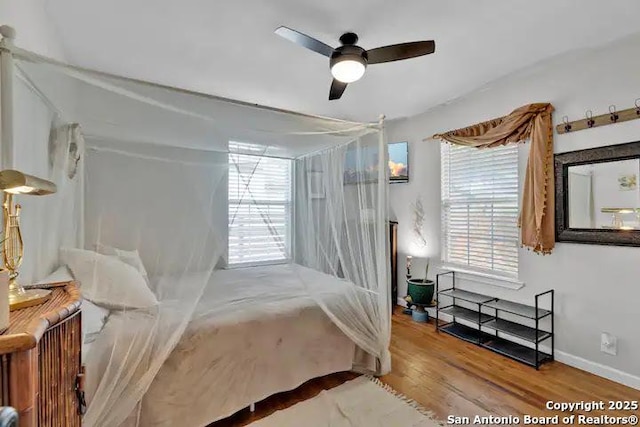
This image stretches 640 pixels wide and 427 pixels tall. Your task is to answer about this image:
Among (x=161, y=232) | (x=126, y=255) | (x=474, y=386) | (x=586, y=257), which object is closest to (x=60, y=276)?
(x=126, y=255)

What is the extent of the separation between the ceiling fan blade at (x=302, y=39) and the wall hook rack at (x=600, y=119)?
2130 mm

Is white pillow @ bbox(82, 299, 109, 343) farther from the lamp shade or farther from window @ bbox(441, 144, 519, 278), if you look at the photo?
window @ bbox(441, 144, 519, 278)

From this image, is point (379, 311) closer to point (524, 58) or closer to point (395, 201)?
point (395, 201)

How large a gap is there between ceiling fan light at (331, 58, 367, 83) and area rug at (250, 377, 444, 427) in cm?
231

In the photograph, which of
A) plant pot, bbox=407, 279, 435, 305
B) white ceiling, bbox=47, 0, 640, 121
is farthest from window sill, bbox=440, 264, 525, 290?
white ceiling, bbox=47, 0, 640, 121

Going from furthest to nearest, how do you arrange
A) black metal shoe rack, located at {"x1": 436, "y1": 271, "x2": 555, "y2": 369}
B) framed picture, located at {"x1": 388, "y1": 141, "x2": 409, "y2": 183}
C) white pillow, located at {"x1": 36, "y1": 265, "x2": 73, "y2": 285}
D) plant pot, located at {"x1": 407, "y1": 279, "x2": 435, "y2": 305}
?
framed picture, located at {"x1": 388, "y1": 141, "x2": 409, "y2": 183} → plant pot, located at {"x1": 407, "y1": 279, "x2": 435, "y2": 305} → black metal shoe rack, located at {"x1": 436, "y1": 271, "x2": 555, "y2": 369} → white pillow, located at {"x1": 36, "y1": 265, "x2": 73, "y2": 285}

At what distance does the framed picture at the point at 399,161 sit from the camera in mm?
4074

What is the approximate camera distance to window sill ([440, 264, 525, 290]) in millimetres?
3001

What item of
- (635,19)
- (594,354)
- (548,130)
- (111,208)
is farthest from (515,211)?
(111,208)

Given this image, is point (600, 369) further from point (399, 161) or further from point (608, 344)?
point (399, 161)

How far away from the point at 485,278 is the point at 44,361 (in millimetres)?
3488

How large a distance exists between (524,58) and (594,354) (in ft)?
8.28

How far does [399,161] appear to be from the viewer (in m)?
4.14

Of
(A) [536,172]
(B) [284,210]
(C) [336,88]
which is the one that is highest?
(C) [336,88]
